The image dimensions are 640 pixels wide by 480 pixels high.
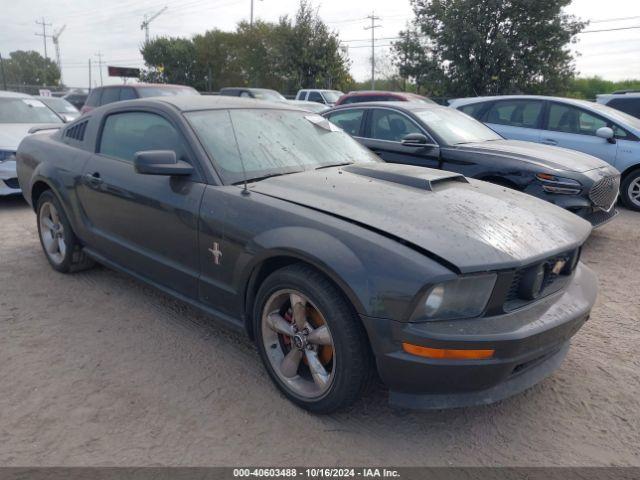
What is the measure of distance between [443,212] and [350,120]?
4587 millimetres

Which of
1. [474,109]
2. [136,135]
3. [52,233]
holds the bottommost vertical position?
[52,233]

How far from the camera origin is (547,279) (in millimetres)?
2617

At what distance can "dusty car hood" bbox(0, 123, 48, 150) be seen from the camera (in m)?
6.95

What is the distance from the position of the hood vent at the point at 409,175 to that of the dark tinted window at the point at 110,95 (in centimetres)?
950

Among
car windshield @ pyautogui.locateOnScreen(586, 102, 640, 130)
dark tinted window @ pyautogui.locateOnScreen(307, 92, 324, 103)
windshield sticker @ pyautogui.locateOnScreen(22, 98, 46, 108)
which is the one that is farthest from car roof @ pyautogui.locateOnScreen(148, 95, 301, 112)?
dark tinted window @ pyautogui.locateOnScreen(307, 92, 324, 103)

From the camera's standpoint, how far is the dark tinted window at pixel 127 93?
1096 cm

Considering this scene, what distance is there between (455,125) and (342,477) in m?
5.08

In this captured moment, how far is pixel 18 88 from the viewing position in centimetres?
3500

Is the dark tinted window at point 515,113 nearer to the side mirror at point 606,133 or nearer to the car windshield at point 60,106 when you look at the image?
the side mirror at point 606,133

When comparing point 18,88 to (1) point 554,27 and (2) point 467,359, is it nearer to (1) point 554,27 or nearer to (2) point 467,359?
(1) point 554,27

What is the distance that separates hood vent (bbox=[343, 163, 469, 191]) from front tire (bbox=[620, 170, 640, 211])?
532 centimetres

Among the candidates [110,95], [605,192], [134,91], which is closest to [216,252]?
[605,192]

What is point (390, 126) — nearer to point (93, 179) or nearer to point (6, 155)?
point (93, 179)

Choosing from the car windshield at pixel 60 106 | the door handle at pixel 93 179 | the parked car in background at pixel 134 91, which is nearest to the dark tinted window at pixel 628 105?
the parked car in background at pixel 134 91
